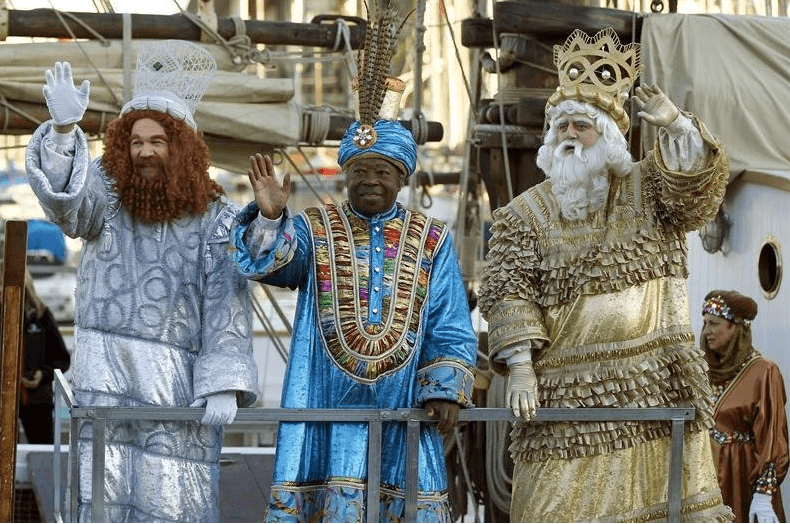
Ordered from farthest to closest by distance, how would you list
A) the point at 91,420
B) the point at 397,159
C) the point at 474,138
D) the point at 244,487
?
the point at 474,138 < the point at 244,487 < the point at 397,159 < the point at 91,420

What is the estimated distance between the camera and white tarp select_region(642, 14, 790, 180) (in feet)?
31.4

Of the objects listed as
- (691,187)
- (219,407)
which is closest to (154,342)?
(219,407)

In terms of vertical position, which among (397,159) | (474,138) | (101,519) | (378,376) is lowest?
(101,519)

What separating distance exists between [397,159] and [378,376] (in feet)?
2.36

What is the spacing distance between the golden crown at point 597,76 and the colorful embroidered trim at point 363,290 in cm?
71

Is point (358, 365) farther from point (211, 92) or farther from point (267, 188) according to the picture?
point (211, 92)

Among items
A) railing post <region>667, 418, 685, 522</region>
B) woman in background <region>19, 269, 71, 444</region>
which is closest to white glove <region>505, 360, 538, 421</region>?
railing post <region>667, 418, 685, 522</region>

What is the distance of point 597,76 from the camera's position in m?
6.75

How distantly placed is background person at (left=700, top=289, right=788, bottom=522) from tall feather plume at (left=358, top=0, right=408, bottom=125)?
8.50 feet

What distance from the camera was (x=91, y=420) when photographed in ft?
20.1

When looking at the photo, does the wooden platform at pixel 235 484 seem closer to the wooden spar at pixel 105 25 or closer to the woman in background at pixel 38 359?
the woman in background at pixel 38 359

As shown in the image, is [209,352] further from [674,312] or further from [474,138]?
[474,138]

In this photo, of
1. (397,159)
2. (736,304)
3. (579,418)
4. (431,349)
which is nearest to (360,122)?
(397,159)

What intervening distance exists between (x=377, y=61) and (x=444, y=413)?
4.00 ft
